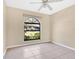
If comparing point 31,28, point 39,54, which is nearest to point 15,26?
point 31,28

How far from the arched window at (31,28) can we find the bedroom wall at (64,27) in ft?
4.03

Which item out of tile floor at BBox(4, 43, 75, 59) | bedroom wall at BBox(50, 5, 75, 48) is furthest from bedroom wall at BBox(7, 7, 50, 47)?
bedroom wall at BBox(50, 5, 75, 48)

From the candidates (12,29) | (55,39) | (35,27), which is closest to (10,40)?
(12,29)

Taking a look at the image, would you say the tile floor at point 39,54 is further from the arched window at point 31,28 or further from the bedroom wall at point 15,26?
the arched window at point 31,28

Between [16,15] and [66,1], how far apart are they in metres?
2.91

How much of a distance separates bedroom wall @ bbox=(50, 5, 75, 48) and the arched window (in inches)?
48.4

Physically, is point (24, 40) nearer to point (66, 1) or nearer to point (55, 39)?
point (55, 39)

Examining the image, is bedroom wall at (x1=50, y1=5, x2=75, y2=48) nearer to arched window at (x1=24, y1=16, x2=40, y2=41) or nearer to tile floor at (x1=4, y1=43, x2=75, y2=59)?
tile floor at (x1=4, y1=43, x2=75, y2=59)

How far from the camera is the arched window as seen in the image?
535cm

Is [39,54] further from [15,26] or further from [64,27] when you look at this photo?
[64,27]

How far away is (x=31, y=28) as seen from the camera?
5.61 m

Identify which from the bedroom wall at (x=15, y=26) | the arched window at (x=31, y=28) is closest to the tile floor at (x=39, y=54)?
the bedroom wall at (x=15, y=26)

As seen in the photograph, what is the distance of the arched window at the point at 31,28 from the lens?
17.5 feet

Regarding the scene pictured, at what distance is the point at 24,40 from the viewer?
17.1ft
